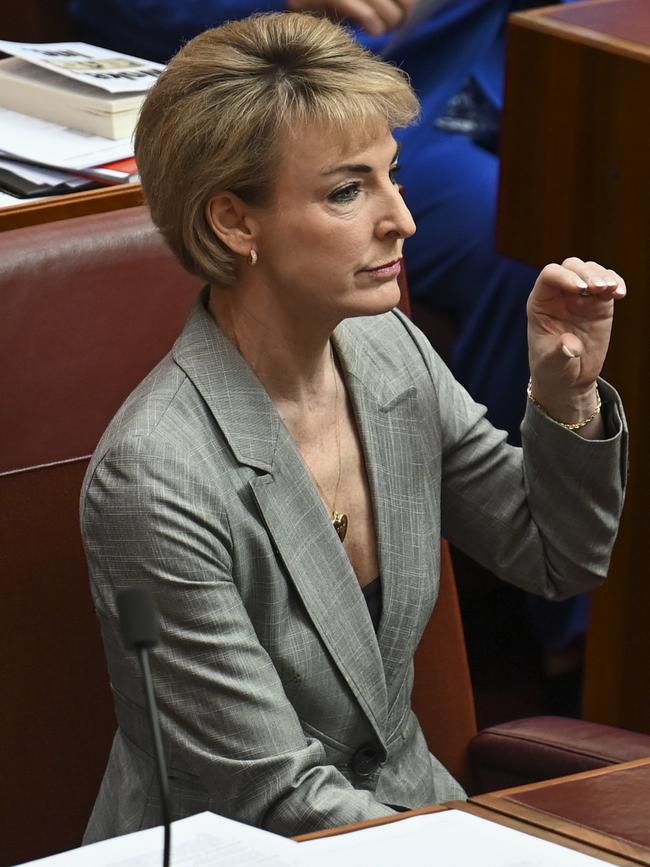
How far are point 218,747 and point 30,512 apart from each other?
1.00 ft

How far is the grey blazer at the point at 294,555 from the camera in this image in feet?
3.74

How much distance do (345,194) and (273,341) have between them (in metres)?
0.14

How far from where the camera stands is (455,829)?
0.93 metres

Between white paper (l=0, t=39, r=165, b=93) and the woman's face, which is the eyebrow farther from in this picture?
white paper (l=0, t=39, r=165, b=93)

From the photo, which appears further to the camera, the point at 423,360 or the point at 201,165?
the point at 423,360

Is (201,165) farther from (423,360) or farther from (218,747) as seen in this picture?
(218,747)

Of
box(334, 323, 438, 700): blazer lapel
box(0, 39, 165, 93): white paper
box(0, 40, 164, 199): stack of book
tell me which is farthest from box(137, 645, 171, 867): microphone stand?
box(0, 39, 165, 93): white paper

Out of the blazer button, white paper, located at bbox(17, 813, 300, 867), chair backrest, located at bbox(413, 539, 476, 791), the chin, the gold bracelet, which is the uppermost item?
the chin

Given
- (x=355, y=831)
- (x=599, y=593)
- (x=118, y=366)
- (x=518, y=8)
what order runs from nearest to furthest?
(x=355, y=831)
(x=118, y=366)
(x=599, y=593)
(x=518, y=8)

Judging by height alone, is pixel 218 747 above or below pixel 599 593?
above

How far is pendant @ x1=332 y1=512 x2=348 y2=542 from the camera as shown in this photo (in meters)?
1.29

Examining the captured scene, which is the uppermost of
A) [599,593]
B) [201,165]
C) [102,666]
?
[201,165]

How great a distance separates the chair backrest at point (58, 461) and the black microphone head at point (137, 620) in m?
0.60

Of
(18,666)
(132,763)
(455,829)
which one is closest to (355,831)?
(455,829)
